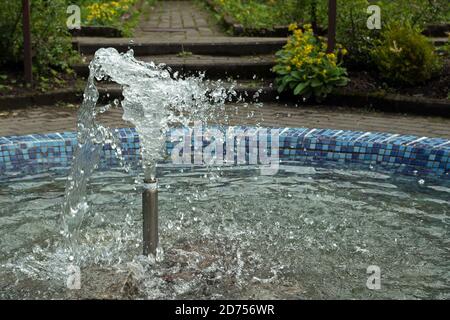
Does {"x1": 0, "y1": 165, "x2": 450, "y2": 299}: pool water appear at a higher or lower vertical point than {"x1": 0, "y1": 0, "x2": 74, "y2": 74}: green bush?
lower

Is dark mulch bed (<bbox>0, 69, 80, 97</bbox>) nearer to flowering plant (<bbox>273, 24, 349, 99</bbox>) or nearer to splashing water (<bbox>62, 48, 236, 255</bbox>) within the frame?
flowering plant (<bbox>273, 24, 349, 99</bbox>)

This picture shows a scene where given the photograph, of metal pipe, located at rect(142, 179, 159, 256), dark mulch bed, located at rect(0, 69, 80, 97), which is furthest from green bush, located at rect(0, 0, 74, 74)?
metal pipe, located at rect(142, 179, 159, 256)

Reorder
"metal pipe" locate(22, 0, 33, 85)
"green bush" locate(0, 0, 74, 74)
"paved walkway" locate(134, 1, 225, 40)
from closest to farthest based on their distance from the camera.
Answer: "metal pipe" locate(22, 0, 33, 85) → "green bush" locate(0, 0, 74, 74) → "paved walkway" locate(134, 1, 225, 40)

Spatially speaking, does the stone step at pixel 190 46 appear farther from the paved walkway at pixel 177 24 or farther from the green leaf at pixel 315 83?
the green leaf at pixel 315 83

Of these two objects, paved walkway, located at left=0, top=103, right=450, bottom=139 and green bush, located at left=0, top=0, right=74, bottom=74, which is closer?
paved walkway, located at left=0, top=103, right=450, bottom=139

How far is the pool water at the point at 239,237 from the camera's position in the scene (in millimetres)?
3764

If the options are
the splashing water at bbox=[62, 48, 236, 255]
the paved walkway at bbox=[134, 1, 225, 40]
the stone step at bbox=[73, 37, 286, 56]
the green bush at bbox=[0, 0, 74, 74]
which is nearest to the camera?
the splashing water at bbox=[62, 48, 236, 255]

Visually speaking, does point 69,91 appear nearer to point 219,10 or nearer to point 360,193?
point 360,193

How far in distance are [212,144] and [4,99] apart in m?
2.27

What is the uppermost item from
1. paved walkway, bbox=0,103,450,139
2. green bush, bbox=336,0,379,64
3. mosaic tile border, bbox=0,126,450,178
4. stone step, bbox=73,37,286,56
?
green bush, bbox=336,0,379,64

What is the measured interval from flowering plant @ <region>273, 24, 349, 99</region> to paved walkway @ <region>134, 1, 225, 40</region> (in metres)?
2.11

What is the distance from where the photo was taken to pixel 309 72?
7824 millimetres

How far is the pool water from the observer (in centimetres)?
376

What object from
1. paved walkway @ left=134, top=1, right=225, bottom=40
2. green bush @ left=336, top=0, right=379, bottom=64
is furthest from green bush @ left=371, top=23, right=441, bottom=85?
paved walkway @ left=134, top=1, right=225, bottom=40
